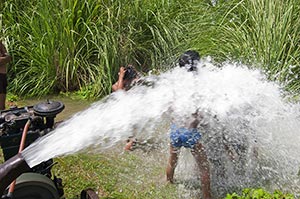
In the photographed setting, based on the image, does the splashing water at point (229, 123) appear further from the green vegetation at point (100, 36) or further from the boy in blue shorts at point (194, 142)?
the green vegetation at point (100, 36)

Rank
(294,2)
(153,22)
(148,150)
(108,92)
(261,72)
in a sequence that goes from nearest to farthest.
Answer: (148,150) → (261,72) → (294,2) → (108,92) → (153,22)

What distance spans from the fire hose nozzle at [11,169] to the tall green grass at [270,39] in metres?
3.79

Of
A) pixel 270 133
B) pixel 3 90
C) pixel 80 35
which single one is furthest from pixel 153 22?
pixel 270 133

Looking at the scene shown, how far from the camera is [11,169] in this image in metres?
2.43

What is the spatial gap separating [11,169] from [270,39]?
4208 mm

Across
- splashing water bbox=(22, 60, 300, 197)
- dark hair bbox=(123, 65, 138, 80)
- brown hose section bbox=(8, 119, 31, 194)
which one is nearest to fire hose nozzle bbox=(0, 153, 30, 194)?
brown hose section bbox=(8, 119, 31, 194)

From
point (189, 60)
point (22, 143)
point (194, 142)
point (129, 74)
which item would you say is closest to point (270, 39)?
point (129, 74)

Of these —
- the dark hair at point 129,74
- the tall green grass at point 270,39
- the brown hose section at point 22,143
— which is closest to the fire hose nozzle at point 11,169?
the brown hose section at point 22,143

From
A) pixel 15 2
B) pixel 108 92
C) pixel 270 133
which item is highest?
pixel 15 2

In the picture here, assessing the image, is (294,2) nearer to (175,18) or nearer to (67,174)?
(175,18)

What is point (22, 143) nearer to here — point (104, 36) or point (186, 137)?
point (186, 137)

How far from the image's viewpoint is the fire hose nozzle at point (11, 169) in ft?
7.89

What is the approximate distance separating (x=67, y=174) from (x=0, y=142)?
1.41 meters

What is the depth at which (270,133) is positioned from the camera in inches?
178
